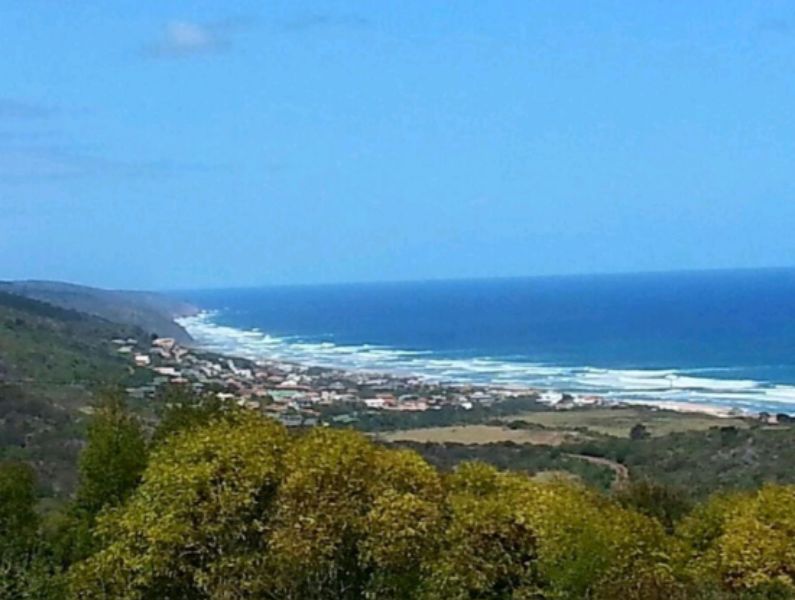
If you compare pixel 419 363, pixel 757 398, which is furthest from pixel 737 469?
pixel 419 363

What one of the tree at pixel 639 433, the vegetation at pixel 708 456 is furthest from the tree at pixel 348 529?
the tree at pixel 639 433

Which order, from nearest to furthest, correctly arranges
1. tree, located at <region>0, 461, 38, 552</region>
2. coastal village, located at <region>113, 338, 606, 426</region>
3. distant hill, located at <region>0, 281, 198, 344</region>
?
tree, located at <region>0, 461, 38, 552</region> < coastal village, located at <region>113, 338, 606, 426</region> < distant hill, located at <region>0, 281, 198, 344</region>

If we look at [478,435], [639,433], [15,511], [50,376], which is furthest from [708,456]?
[50,376]

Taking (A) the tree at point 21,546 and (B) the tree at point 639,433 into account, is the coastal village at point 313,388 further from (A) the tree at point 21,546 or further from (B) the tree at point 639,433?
(A) the tree at point 21,546

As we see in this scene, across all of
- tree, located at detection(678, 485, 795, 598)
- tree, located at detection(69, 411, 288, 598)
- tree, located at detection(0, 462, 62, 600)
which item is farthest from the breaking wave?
tree, located at detection(69, 411, 288, 598)

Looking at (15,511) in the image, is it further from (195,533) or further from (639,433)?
(639,433)

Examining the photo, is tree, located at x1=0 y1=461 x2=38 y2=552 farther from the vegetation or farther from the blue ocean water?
the blue ocean water

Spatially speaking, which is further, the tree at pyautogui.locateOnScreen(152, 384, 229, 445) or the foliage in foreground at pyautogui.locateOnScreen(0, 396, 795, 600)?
the tree at pyautogui.locateOnScreen(152, 384, 229, 445)
